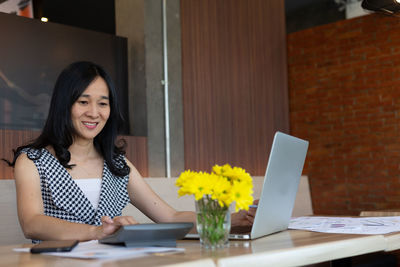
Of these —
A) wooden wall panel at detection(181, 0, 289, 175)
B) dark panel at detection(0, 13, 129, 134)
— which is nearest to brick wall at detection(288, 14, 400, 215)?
wooden wall panel at detection(181, 0, 289, 175)

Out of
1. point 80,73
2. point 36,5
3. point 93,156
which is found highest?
point 36,5

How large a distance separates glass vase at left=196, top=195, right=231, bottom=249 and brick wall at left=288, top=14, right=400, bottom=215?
4.55m

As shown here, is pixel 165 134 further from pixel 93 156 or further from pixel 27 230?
pixel 27 230

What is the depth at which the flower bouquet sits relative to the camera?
1.12m

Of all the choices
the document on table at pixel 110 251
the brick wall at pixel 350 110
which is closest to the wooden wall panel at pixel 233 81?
the brick wall at pixel 350 110

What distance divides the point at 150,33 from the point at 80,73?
1.93 metres

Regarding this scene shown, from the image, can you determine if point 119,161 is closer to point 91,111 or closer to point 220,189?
point 91,111

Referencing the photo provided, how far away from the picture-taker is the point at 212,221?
1156mm

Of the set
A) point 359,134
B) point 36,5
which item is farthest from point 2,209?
point 359,134

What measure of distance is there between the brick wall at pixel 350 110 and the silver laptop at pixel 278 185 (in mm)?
4151

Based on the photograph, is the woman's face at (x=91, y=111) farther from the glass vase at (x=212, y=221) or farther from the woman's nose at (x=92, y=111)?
the glass vase at (x=212, y=221)

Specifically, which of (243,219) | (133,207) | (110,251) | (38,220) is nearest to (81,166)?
(38,220)

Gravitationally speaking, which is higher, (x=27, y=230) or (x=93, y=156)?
(x=93, y=156)

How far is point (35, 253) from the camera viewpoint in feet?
3.82
